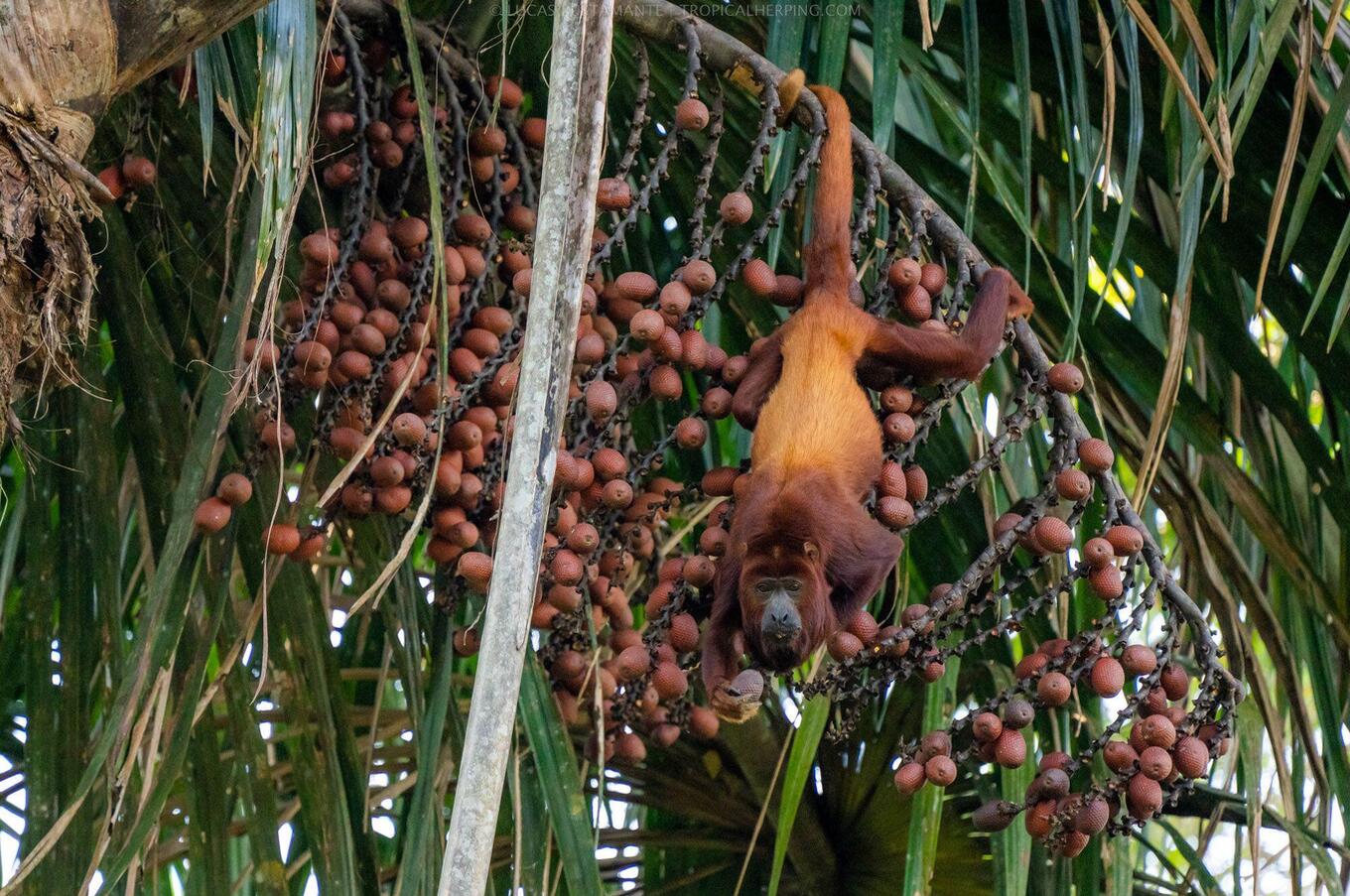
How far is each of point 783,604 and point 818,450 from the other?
0.95 ft

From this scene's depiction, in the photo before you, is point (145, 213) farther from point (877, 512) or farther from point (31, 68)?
point (877, 512)

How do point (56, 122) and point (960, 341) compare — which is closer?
point (56, 122)

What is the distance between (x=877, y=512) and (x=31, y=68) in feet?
3.93

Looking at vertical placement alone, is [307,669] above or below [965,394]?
below

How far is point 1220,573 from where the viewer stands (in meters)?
2.99

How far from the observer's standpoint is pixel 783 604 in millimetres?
2830

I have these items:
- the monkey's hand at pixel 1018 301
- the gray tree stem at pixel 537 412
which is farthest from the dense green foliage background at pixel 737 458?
the gray tree stem at pixel 537 412

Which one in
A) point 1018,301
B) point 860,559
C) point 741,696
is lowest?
point 741,696

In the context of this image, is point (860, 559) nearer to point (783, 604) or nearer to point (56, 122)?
point (783, 604)

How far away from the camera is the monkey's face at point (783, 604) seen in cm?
279

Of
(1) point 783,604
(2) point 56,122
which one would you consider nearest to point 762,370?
(1) point 783,604

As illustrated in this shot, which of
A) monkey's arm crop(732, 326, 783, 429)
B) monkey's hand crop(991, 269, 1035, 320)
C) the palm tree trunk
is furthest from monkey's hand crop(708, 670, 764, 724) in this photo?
the palm tree trunk

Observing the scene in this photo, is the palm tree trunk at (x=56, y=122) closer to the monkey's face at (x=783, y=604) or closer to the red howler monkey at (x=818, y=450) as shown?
the red howler monkey at (x=818, y=450)

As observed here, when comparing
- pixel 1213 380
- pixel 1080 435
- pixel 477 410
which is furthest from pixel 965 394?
pixel 1213 380
